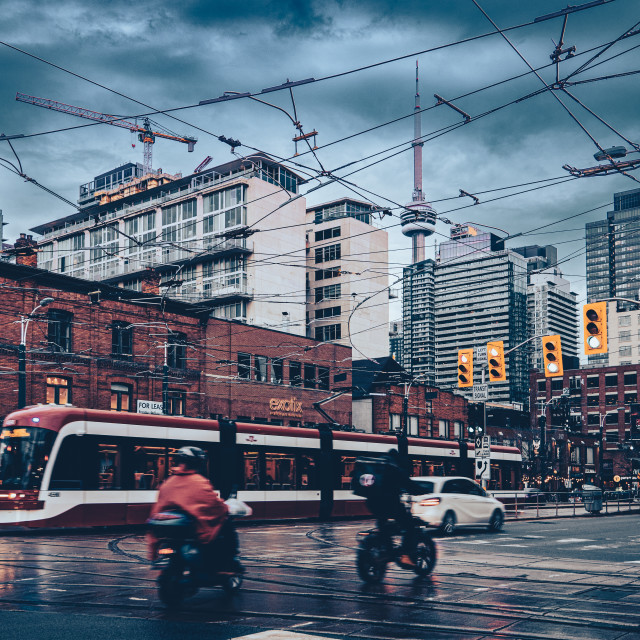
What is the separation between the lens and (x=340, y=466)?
29.7 metres

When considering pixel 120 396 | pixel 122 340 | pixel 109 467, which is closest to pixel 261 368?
pixel 122 340

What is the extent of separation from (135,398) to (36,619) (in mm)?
34990

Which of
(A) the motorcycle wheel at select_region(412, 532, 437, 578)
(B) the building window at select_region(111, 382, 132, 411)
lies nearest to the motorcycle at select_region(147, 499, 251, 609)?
(A) the motorcycle wheel at select_region(412, 532, 437, 578)

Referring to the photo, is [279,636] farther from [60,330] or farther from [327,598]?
[60,330]

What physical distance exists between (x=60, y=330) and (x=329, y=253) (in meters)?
59.7

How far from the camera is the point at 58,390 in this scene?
125ft

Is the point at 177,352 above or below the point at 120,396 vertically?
above

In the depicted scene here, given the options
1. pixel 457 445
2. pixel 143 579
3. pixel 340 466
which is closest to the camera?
pixel 143 579

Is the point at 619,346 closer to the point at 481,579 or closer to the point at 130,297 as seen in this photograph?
the point at 130,297

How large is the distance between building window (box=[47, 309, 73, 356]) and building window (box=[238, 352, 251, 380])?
12.2 metres

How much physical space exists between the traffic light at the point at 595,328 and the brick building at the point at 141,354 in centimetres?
1928

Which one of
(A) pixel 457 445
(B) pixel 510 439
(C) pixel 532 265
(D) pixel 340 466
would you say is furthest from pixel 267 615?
(B) pixel 510 439

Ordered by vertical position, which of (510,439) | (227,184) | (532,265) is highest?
(227,184)

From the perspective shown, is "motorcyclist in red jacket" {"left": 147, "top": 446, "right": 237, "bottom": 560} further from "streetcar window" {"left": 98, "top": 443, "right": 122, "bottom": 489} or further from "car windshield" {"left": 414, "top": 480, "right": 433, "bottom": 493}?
"streetcar window" {"left": 98, "top": 443, "right": 122, "bottom": 489}
